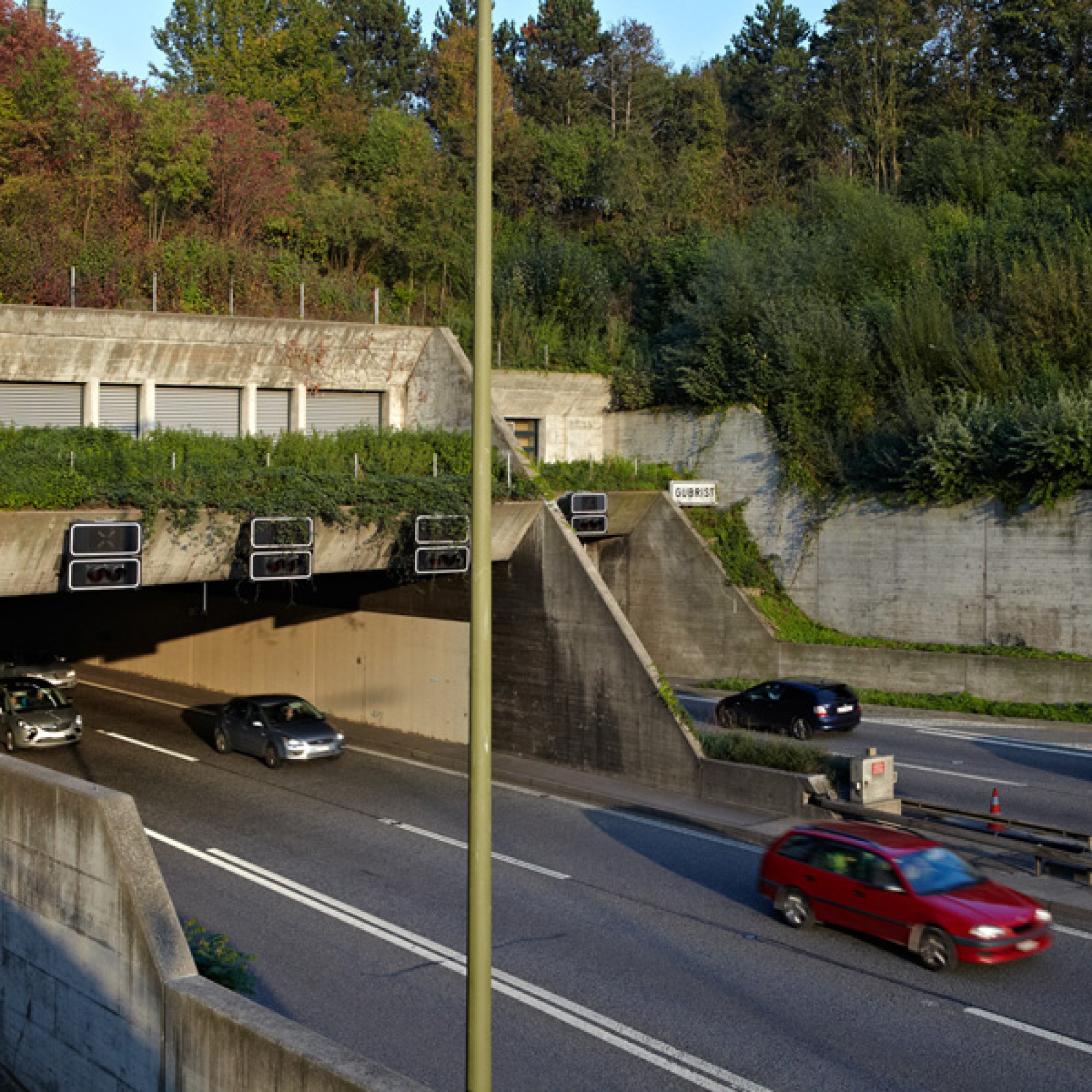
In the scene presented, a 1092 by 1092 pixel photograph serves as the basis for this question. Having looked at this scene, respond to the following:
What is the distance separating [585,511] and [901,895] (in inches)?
660

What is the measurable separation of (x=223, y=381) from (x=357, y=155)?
27.0m

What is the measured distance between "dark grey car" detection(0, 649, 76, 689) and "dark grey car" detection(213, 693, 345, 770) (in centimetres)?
1081

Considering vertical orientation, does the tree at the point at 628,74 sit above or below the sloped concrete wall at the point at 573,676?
above

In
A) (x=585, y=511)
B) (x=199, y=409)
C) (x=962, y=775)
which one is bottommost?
(x=962, y=775)

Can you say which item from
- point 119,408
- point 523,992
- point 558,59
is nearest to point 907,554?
point 119,408

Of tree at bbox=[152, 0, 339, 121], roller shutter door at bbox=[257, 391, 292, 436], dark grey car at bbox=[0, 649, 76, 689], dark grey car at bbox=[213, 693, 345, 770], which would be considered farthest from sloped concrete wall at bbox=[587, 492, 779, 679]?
tree at bbox=[152, 0, 339, 121]

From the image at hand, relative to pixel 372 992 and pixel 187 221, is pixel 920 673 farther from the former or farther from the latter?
pixel 187 221

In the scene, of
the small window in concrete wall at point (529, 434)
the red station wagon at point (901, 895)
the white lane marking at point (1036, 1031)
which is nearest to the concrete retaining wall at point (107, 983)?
the white lane marking at point (1036, 1031)

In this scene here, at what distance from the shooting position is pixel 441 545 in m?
23.7

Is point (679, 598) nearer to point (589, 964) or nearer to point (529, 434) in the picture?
point (529, 434)

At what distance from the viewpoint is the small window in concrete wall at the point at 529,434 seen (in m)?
38.4

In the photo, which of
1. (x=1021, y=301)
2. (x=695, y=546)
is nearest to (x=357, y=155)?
(x=695, y=546)

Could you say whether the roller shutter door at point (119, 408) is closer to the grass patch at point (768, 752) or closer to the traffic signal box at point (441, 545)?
the traffic signal box at point (441, 545)

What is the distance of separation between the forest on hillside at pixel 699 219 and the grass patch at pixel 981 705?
4.95 m
